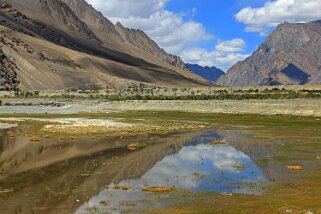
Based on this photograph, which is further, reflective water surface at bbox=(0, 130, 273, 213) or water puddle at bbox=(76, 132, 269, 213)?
reflective water surface at bbox=(0, 130, 273, 213)

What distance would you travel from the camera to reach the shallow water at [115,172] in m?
22.2

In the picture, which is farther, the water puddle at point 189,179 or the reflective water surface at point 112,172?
the reflective water surface at point 112,172

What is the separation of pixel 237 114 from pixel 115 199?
70.0 metres

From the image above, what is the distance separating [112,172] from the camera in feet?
98.5

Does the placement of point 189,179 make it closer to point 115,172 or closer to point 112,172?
point 115,172

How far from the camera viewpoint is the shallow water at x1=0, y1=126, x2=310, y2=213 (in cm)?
2219

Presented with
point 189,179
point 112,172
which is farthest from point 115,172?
point 189,179

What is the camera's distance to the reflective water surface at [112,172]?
22.2 metres

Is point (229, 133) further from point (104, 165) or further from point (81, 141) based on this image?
point (104, 165)

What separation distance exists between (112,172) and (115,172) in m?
0.19

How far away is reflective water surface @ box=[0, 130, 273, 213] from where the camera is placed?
874 inches

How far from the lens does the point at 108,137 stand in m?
50.8

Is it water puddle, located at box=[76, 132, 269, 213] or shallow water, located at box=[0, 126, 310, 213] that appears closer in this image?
water puddle, located at box=[76, 132, 269, 213]

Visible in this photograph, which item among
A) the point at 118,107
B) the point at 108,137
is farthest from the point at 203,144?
the point at 118,107
